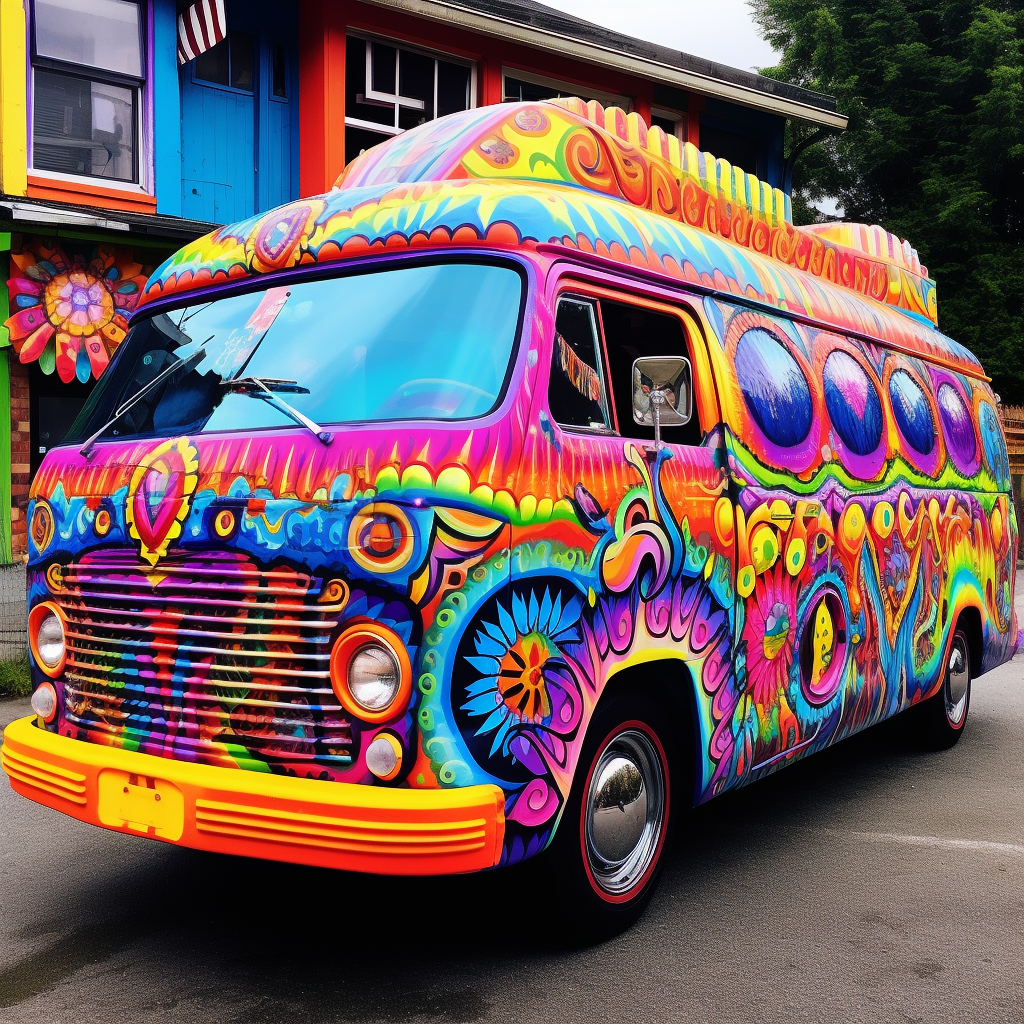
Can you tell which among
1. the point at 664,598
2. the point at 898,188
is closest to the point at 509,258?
the point at 664,598

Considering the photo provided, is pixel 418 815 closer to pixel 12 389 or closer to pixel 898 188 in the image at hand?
pixel 12 389

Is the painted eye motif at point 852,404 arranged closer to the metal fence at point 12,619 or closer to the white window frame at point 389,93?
the metal fence at point 12,619

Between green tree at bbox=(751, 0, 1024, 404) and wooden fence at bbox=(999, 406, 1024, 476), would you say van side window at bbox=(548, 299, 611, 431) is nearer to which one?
wooden fence at bbox=(999, 406, 1024, 476)

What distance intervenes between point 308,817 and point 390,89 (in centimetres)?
1097

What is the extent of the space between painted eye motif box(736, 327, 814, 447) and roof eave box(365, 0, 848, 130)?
8.57 m

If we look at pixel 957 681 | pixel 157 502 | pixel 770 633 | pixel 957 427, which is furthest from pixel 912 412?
pixel 157 502

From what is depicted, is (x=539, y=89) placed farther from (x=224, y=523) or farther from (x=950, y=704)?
(x=224, y=523)

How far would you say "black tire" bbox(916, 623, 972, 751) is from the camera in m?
6.75

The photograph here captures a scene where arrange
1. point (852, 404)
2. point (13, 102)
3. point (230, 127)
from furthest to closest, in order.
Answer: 1. point (230, 127)
2. point (13, 102)
3. point (852, 404)

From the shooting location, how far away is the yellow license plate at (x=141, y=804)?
329cm

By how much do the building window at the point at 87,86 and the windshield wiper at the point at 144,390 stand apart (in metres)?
7.23

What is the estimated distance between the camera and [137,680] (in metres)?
3.51

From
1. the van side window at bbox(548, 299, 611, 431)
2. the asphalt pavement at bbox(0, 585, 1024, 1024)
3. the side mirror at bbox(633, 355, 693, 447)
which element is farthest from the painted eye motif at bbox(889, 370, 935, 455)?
the van side window at bbox(548, 299, 611, 431)

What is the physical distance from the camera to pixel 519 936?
12.5ft
